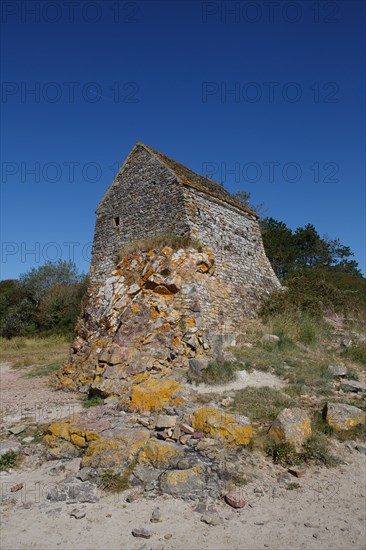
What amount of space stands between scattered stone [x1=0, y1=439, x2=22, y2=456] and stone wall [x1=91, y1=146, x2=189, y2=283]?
8.62 metres

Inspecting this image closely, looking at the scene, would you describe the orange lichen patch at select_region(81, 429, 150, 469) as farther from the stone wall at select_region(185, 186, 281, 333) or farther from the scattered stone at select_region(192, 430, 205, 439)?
the stone wall at select_region(185, 186, 281, 333)

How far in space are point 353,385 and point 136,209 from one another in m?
10.6

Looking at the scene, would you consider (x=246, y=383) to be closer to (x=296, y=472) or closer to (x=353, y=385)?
(x=353, y=385)

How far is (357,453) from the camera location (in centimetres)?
685

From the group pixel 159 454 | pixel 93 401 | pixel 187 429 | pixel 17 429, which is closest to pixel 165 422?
pixel 187 429

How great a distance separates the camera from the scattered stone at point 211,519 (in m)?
4.97

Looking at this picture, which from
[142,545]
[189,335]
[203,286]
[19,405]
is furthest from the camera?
[203,286]

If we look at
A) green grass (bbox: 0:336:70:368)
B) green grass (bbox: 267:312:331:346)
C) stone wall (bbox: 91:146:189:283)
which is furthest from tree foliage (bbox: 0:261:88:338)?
green grass (bbox: 267:312:331:346)

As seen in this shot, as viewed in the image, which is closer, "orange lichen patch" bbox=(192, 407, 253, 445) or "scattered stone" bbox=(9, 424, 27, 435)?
"orange lichen patch" bbox=(192, 407, 253, 445)

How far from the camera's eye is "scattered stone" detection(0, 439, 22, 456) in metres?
7.06

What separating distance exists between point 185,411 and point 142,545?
3373 millimetres

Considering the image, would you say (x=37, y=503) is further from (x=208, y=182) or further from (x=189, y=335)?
(x=208, y=182)

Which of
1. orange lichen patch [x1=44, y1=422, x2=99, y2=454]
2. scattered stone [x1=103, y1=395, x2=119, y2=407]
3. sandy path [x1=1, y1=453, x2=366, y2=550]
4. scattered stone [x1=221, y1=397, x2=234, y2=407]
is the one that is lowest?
sandy path [x1=1, y1=453, x2=366, y2=550]

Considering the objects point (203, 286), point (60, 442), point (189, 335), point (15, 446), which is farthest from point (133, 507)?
point (203, 286)
